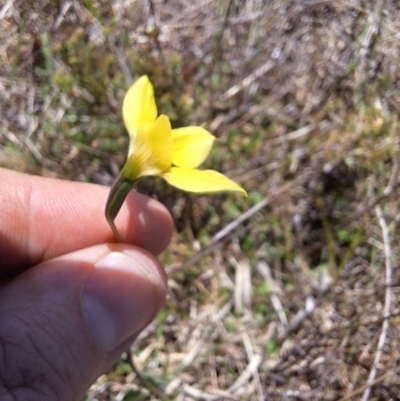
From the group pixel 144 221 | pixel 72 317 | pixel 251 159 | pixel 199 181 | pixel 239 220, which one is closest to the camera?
pixel 199 181

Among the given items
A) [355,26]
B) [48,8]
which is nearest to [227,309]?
[355,26]

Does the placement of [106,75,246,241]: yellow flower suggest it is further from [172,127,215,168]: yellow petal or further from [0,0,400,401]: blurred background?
[0,0,400,401]: blurred background

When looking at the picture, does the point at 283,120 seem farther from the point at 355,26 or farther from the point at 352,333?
the point at 352,333

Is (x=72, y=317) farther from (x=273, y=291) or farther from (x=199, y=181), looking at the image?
(x=273, y=291)

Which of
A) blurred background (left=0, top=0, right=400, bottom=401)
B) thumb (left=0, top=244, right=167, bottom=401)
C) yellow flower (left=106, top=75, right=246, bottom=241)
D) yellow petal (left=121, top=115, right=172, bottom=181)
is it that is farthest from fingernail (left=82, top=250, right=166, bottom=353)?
blurred background (left=0, top=0, right=400, bottom=401)

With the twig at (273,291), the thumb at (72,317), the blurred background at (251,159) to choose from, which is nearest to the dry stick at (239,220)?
the blurred background at (251,159)

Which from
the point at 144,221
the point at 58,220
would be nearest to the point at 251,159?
the point at 144,221

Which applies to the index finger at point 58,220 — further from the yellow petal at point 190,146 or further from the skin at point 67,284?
the yellow petal at point 190,146
